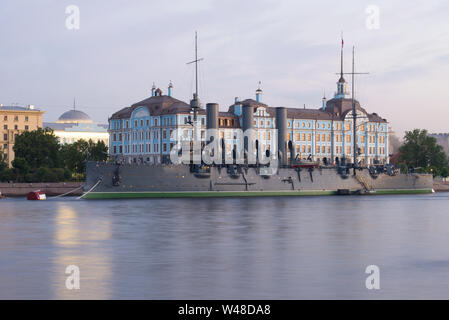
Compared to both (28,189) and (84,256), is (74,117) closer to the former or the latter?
(28,189)

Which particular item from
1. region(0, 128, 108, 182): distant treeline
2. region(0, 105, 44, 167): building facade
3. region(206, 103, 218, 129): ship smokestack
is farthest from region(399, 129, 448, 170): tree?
region(0, 105, 44, 167): building facade

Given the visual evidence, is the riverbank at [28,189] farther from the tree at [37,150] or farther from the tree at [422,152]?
the tree at [422,152]

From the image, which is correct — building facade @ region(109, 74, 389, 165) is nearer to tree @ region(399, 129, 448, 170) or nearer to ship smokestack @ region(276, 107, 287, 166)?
tree @ region(399, 129, 448, 170)

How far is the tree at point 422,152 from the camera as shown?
461 ft

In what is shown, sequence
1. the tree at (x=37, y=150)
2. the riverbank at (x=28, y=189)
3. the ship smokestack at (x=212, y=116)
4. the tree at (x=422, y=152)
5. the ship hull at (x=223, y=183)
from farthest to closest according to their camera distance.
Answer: the tree at (x=422, y=152) → the tree at (x=37, y=150) → the riverbank at (x=28, y=189) → the ship smokestack at (x=212, y=116) → the ship hull at (x=223, y=183)

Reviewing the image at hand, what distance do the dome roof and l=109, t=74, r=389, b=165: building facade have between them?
54.8 meters

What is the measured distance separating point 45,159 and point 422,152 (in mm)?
78968

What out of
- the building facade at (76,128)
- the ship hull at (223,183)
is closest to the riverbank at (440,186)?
the ship hull at (223,183)

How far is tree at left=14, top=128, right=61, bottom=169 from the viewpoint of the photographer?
106062 millimetres

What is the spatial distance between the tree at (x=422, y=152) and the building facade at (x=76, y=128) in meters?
79.5

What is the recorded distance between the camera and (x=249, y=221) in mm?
41094
